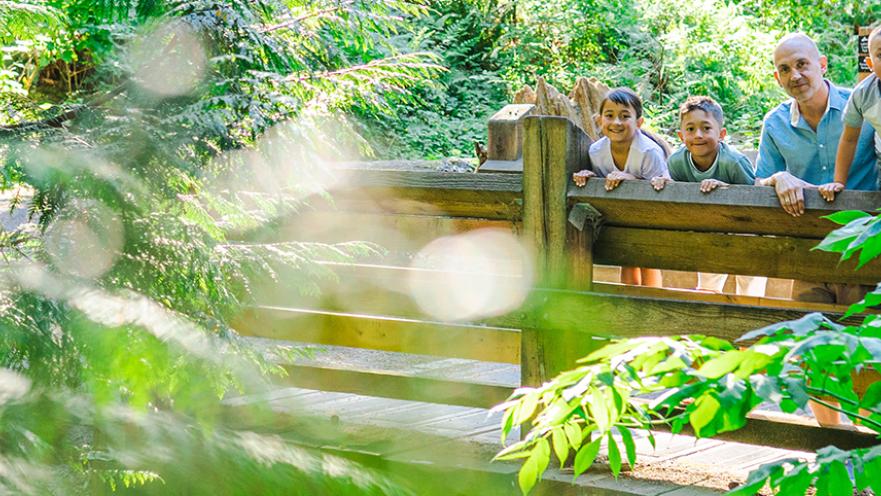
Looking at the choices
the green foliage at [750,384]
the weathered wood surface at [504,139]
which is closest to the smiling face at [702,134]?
the weathered wood surface at [504,139]

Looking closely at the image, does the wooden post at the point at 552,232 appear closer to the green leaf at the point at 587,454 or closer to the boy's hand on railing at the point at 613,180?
the boy's hand on railing at the point at 613,180

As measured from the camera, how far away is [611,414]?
1712 mm

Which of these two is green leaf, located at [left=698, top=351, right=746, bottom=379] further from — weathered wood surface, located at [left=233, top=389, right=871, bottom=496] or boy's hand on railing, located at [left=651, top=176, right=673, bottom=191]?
boy's hand on railing, located at [left=651, top=176, right=673, bottom=191]

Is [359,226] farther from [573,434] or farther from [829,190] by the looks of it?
[573,434]

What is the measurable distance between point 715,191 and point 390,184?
127cm

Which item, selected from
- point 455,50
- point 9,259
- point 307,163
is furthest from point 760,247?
point 455,50

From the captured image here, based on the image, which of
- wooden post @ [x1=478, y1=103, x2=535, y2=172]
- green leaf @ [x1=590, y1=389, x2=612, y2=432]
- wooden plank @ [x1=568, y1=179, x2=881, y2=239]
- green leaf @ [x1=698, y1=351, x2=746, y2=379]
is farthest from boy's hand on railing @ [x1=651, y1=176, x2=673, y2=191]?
green leaf @ [x1=698, y1=351, x2=746, y2=379]

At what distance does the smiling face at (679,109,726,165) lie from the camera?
413cm

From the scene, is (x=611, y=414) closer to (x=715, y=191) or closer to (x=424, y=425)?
(x=715, y=191)

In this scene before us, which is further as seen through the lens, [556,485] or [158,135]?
[556,485]

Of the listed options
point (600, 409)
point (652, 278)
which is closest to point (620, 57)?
point (652, 278)

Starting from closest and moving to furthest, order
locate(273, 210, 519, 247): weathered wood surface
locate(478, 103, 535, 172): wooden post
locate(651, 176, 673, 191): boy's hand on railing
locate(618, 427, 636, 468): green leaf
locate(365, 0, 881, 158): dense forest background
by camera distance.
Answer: locate(618, 427, 636, 468): green leaf, locate(651, 176, 673, 191): boy's hand on railing, locate(273, 210, 519, 247): weathered wood surface, locate(478, 103, 535, 172): wooden post, locate(365, 0, 881, 158): dense forest background

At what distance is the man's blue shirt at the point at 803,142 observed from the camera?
4027 mm

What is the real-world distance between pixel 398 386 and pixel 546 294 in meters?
0.81
